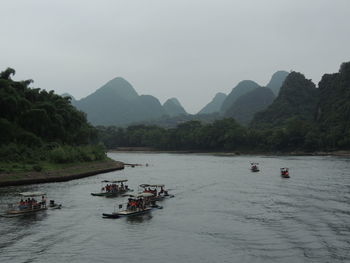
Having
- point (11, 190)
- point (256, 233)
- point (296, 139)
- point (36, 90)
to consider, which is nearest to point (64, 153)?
point (11, 190)

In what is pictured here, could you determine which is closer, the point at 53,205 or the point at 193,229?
the point at 193,229

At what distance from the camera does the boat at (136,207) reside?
1641 inches

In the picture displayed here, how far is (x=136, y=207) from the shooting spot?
1716 inches

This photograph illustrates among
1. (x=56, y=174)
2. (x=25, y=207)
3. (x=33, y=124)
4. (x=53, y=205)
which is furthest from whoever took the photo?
(x=33, y=124)

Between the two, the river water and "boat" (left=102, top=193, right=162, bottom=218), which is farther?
"boat" (left=102, top=193, right=162, bottom=218)

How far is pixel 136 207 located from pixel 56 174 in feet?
108

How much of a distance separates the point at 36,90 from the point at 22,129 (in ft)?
73.7

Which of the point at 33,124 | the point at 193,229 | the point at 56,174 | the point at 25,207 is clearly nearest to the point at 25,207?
the point at 25,207

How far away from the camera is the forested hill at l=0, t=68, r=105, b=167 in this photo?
79338 mm

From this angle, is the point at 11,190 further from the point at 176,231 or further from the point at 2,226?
the point at 176,231

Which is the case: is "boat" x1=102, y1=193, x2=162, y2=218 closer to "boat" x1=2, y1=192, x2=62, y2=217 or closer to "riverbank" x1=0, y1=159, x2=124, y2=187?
"boat" x1=2, y1=192, x2=62, y2=217

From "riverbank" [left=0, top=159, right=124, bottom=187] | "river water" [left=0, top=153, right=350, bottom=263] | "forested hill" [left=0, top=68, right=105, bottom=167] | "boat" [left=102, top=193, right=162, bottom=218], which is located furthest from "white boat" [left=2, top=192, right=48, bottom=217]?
"forested hill" [left=0, top=68, right=105, bottom=167]

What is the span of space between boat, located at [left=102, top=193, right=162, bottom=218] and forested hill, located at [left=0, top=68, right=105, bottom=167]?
35.0m

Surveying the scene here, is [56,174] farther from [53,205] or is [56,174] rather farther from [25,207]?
[25,207]
